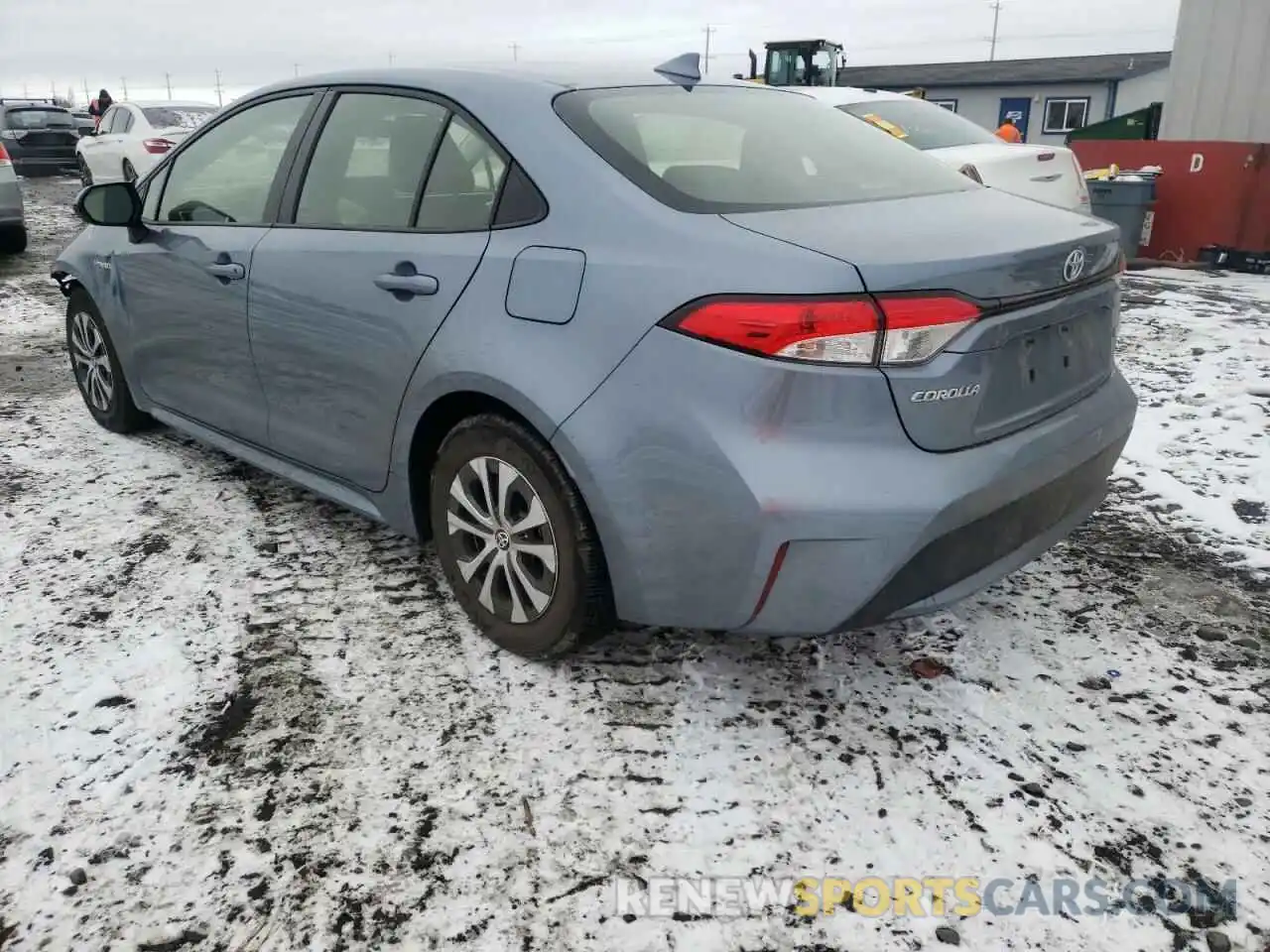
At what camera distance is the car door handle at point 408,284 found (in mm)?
2662

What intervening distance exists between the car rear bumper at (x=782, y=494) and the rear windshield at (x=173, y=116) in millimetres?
14692

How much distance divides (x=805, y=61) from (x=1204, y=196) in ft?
43.7

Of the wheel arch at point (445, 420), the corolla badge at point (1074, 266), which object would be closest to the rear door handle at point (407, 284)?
the wheel arch at point (445, 420)

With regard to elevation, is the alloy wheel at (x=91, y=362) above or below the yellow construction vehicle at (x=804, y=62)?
below

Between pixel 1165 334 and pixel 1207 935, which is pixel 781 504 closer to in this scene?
pixel 1207 935

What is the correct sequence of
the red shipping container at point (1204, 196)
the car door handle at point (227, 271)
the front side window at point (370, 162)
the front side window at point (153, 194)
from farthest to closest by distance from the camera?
1. the red shipping container at point (1204, 196)
2. the front side window at point (153, 194)
3. the car door handle at point (227, 271)
4. the front side window at point (370, 162)

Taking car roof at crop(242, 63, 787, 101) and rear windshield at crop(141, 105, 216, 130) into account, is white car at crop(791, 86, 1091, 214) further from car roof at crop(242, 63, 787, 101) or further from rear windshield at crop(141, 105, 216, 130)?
rear windshield at crop(141, 105, 216, 130)

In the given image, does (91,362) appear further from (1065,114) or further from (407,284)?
(1065,114)

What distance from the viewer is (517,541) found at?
8.73 ft

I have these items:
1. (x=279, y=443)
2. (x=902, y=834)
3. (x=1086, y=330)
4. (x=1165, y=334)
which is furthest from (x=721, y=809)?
(x=1165, y=334)

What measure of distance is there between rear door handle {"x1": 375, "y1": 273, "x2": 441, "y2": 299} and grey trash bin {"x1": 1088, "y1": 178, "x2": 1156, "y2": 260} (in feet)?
29.7

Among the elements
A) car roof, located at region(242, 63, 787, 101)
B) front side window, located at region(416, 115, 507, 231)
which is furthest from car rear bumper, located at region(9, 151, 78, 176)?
front side window, located at region(416, 115, 507, 231)

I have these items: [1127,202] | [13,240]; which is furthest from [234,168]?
[1127,202]

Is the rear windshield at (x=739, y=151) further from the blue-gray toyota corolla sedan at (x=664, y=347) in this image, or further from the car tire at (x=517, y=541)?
the car tire at (x=517, y=541)
